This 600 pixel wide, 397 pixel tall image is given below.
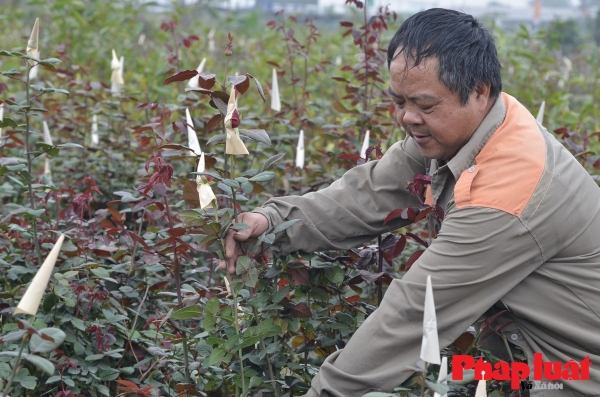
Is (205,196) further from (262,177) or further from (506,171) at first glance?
(506,171)

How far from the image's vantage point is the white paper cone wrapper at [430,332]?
4.37 feet

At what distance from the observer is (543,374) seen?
1814 mm

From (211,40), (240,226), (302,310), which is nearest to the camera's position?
(240,226)

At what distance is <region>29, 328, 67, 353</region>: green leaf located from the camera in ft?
4.42

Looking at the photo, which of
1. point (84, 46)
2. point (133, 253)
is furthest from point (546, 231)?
point (84, 46)

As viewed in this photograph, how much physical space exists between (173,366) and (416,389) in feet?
2.15

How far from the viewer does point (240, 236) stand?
1.88 m

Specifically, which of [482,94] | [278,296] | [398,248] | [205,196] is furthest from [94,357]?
[482,94]

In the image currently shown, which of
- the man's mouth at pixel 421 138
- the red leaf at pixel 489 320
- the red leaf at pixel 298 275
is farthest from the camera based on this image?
the red leaf at pixel 298 275

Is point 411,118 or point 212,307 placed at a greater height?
point 411,118

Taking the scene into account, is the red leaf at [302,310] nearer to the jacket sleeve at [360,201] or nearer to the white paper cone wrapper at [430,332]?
the jacket sleeve at [360,201]

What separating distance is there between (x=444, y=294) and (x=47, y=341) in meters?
0.84

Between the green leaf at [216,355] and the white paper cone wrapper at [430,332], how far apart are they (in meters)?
0.65

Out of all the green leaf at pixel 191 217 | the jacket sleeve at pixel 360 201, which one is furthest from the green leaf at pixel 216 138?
the jacket sleeve at pixel 360 201
